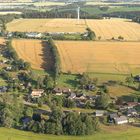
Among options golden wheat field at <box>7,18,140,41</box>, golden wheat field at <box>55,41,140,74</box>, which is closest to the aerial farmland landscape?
golden wheat field at <box>55,41,140,74</box>

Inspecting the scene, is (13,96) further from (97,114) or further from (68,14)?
(68,14)

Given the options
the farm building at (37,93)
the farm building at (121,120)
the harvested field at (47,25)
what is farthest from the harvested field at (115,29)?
the farm building at (121,120)

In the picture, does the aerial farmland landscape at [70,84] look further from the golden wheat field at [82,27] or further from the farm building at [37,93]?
the golden wheat field at [82,27]

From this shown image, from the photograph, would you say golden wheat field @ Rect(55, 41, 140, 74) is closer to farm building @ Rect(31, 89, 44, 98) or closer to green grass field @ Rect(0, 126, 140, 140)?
farm building @ Rect(31, 89, 44, 98)


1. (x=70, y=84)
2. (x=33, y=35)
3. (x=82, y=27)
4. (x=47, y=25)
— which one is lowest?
(x=82, y=27)

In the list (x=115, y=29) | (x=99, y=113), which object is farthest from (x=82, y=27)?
(x=99, y=113)

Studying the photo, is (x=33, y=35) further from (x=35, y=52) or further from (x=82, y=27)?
(x=82, y=27)
